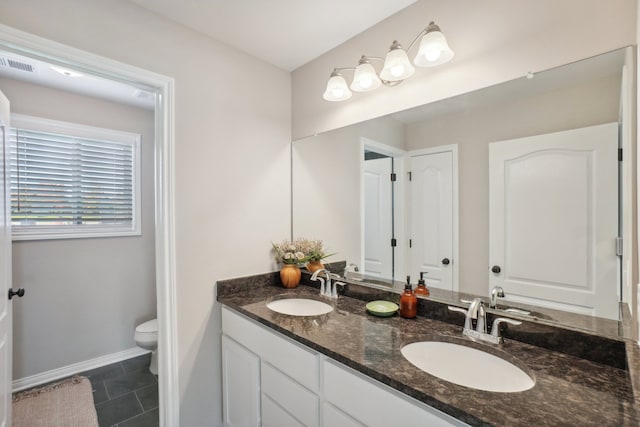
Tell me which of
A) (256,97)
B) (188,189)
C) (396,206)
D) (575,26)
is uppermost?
(256,97)

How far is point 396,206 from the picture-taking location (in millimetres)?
1626

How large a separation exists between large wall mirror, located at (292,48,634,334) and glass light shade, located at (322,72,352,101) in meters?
0.19

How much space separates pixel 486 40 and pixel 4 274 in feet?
8.41

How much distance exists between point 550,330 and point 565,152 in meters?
0.65

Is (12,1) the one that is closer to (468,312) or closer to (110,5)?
(110,5)

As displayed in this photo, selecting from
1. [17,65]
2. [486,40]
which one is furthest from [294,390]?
[17,65]

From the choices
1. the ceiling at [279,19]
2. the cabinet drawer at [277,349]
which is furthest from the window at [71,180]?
the cabinet drawer at [277,349]

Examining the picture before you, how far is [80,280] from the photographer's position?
2535 mm

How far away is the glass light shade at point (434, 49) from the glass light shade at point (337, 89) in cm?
48

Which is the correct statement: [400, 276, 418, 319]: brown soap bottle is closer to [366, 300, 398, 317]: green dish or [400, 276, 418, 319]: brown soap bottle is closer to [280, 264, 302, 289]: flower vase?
[366, 300, 398, 317]: green dish

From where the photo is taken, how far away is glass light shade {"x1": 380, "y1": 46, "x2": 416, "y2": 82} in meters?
1.39

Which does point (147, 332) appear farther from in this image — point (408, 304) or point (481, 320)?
point (481, 320)

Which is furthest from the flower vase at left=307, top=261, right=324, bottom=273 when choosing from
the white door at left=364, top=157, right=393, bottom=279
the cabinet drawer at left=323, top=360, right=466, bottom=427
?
the cabinet drawer at left=323, top=360, right=466, bottom=427

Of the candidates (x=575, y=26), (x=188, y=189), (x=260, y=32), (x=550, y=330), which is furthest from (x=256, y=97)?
(x=550, y=330)
